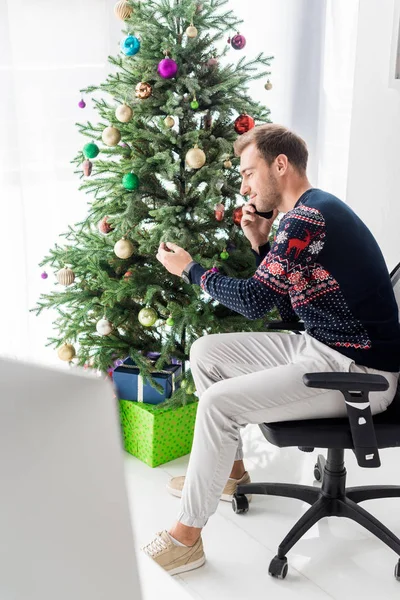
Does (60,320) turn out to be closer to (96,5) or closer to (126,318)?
(126,318)

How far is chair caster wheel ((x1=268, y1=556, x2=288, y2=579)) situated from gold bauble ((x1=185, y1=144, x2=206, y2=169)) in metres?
1.21

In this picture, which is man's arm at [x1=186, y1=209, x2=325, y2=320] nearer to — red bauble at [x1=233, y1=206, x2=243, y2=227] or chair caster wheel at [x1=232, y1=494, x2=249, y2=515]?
red bauble at [x1=233, y1=206, x2=243, y2=227]

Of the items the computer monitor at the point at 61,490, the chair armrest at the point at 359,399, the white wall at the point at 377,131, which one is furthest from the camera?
the white wall at the point at 377,131

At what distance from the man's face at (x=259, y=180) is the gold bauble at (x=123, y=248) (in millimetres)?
474

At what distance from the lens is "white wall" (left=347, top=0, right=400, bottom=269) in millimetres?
2936

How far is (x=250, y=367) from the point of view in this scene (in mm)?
2039

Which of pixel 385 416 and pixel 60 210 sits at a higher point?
pixel 60 210

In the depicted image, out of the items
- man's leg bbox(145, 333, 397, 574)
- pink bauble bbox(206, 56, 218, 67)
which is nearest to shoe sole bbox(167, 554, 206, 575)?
man's leg bbox(145, 333, 397, 574)

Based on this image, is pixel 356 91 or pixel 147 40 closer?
pixel 147 40

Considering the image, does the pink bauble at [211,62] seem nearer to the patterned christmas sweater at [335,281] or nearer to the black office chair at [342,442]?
the patterned christmas sweater at [335,281]

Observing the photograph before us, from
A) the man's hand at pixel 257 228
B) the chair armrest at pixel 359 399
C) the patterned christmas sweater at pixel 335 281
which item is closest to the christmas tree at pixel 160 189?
the man's hand at pixel 257 228

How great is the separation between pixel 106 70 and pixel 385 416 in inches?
76.7

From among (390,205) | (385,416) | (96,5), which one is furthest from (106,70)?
(385,416)

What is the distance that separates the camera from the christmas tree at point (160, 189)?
218 centimetres
